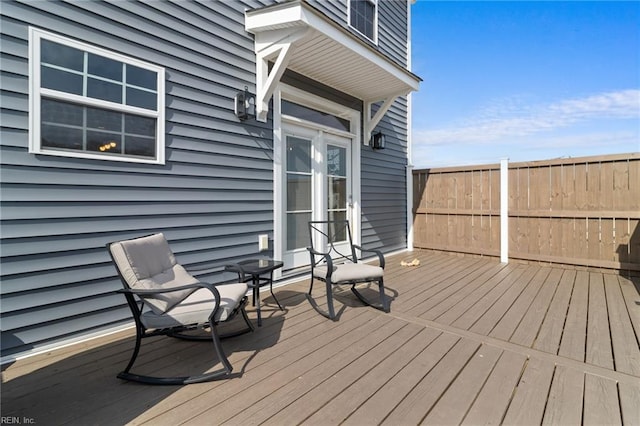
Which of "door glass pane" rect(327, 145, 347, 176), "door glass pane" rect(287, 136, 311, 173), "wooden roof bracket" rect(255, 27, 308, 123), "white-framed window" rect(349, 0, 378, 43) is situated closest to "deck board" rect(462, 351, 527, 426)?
"door glass pane" rect(287, 136, 311, 173)

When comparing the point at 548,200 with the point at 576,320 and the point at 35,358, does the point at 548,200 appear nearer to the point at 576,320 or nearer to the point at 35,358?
the point at 576,320

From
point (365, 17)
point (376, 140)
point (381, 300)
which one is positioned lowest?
point (381, 300)

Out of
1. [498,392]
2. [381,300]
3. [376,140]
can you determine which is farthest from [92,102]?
[376,140]

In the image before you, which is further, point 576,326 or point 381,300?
point 381,300

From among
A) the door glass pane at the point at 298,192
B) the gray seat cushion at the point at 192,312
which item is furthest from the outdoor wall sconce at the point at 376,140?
the gray seat cushion at the point at 192,312

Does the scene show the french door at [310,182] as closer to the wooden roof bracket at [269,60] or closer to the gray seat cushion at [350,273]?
the wooden roof bracket at [269,60]

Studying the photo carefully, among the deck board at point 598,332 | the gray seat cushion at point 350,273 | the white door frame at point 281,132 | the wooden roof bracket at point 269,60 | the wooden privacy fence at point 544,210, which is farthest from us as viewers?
the wooden privacy fence at point 544,210

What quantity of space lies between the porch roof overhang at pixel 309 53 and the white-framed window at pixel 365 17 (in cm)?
133

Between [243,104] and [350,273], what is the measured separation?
216cm

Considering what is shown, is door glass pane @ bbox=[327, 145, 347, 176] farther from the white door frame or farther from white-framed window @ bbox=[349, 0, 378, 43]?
white-framed window @ bbox=[349, 0, 378, 43]

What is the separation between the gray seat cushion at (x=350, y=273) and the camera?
2780 mm

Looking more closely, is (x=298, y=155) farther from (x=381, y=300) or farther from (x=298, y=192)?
(x=381, y=300)

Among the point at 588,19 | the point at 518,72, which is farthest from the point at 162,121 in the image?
the point at 518,72

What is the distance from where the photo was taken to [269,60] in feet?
11.8
